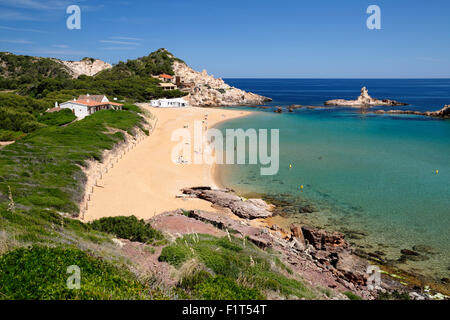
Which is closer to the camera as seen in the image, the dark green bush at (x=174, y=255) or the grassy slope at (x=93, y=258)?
the grassy slope at (x=93, y=258)

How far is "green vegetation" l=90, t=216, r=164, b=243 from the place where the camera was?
1274cm

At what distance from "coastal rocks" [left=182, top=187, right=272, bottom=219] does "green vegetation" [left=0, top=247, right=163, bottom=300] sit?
1305 centimetres

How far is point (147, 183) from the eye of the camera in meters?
25.0

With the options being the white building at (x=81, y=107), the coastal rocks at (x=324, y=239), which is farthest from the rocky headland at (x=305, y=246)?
the white building at (x=81, y=107)

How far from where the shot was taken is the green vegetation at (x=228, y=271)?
25.2ft

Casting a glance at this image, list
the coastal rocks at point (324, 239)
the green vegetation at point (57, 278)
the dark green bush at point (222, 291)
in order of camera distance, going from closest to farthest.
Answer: the green vegetation at point (57, 278) → the dark green bush at point (222, 291) → the coastal rocks at point (324, 239)

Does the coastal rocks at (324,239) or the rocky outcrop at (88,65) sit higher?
the rocky outcrop at (88,65)

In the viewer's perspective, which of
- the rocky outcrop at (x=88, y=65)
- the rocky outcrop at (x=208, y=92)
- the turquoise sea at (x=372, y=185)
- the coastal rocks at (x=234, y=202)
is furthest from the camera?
the rocky outcrop at (x=88, y=65)

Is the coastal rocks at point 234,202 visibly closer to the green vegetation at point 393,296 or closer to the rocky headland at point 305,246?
the rocky headland at point 305,246

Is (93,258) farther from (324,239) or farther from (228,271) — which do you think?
(324,239)

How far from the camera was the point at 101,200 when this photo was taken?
822 inches

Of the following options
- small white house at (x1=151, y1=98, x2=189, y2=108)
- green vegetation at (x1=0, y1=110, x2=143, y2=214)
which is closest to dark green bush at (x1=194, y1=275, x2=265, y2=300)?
green vegetation at (x1=0, y1=110, x2=143, y2=214)

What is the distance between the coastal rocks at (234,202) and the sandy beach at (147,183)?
0.74m
